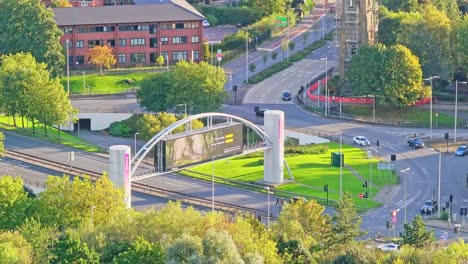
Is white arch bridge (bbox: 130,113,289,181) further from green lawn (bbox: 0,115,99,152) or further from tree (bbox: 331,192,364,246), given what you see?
tree (bbox: 331,192,364,246)

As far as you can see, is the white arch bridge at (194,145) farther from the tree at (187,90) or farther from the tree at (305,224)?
the tree at (187,90)

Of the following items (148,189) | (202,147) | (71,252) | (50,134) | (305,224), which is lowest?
(148,189)

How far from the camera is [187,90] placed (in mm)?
182500

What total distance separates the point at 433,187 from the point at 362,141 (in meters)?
19.0

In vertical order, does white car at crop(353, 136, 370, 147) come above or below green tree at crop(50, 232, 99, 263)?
above

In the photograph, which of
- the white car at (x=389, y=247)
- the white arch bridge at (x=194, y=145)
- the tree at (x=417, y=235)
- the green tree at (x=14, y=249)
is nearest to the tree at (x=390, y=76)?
the white arch bridge at (x=194, y=145)

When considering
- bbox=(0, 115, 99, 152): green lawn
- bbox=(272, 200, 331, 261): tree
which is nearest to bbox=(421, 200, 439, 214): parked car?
bbox=(272, 200, 331, 261): tree

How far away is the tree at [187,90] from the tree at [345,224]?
2020 inches

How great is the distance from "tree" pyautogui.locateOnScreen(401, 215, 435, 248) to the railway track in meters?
18.7

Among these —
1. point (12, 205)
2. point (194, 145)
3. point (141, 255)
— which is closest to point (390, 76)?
point (194, 145)

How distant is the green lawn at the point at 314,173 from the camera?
156 meters

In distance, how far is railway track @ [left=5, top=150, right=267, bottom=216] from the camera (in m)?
149

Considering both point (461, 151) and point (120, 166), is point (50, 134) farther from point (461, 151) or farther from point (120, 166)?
point (461, 151)

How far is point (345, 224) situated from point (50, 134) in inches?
2122
